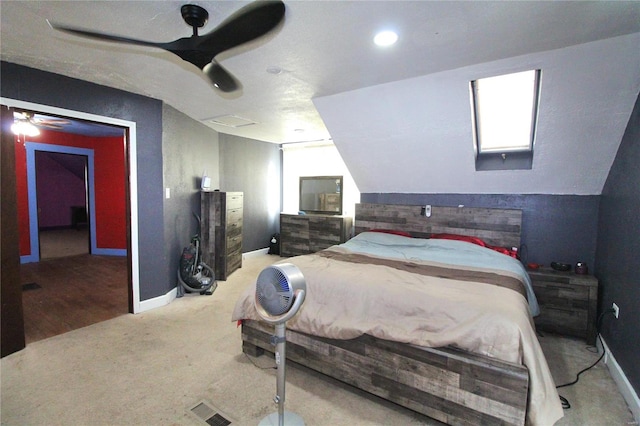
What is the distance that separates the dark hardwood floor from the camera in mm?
3059

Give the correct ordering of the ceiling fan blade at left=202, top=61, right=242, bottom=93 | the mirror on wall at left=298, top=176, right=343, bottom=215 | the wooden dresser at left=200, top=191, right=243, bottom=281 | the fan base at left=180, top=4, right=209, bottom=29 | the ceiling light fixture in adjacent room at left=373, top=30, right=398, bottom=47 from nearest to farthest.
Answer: the fan base at left=180, top=4, right=209, bottom=29
the ceiling fan blade at left=202, top=61, right=242, bottom=93
the ceiling light fixture in adjacent room at left=373, top=30, right=398, bottom=47
the wooden dresser at left=200, top=191, right=243, bottom=281
the mirror on wall at left=298, top=176, right=343, bottom=215

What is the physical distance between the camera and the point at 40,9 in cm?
178

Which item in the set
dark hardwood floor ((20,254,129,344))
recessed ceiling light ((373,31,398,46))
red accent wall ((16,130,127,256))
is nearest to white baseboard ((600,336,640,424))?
recessed ceiling light ((373,31,398,46))

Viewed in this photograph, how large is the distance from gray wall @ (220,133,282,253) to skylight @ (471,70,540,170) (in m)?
3.97

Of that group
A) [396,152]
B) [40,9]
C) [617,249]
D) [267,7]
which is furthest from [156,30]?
[617,249]

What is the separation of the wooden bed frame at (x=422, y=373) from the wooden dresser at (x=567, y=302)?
184cm

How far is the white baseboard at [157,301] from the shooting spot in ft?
11.2

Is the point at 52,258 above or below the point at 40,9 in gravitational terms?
below

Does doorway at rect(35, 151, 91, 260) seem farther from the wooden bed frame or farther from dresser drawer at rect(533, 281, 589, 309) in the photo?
dresser drawer at rect(533, 281, 589, 309)

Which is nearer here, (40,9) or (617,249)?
(40,9)

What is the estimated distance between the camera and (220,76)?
6.15 feet

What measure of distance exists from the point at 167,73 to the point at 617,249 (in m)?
4.20

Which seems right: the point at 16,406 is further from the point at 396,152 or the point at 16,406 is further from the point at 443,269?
the point at 396,152

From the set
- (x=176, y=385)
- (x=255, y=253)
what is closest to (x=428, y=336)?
(x=176, y=385)
